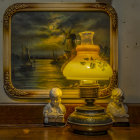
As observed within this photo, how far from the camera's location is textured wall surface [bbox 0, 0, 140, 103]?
1504mm

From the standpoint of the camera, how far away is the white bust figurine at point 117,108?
1.36m

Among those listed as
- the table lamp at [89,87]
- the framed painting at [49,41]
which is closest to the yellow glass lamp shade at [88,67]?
the table lamp at [89,87]

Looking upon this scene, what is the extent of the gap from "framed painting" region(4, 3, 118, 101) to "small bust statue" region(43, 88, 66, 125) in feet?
0.43

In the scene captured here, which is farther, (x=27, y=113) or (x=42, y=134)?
(x=27, y=113)

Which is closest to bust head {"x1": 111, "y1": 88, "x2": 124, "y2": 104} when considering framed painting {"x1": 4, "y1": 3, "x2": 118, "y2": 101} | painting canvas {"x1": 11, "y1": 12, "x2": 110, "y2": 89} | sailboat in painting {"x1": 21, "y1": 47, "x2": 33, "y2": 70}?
framed painting {"x1": 4, "y1": 3, "x2": 118, "y2": 101}

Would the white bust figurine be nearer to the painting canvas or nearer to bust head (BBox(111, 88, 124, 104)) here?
bust head (BBox(111, 88, 124, 104))

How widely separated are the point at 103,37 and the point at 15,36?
0.55 m

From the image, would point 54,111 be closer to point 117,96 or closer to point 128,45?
point 117,96

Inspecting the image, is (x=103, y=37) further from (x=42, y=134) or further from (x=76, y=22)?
(x=42, y=134)

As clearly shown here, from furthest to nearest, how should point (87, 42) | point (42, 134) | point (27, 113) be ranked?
point (27, 113) → point (87, 42) → point (42, 134)

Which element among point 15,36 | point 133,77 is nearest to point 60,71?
point 15,36

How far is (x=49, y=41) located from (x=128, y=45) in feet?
1.63

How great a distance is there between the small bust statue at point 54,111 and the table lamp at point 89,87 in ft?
0.41

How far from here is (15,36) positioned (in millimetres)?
1505
